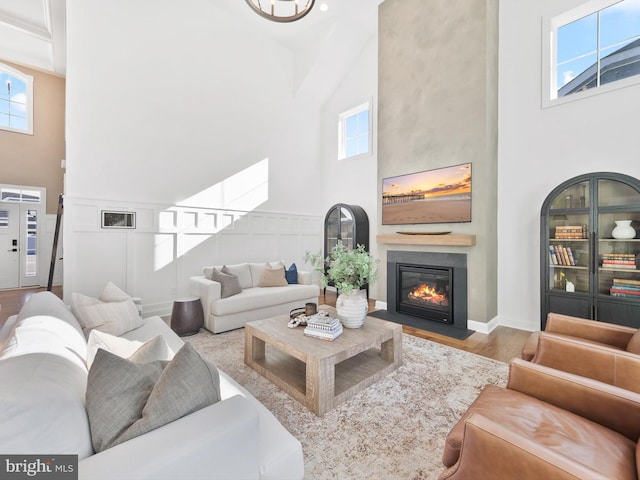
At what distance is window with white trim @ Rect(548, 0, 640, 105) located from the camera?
122 inches

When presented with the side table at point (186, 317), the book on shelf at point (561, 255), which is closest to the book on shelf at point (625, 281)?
the book on shelf at point (561, 255)

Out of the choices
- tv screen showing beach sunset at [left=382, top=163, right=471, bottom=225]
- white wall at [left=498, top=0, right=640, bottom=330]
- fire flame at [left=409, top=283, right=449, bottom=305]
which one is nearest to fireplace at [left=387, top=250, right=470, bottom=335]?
fire flame at [left=409, top=283, right=449, bottom=305]

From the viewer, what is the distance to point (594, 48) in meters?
3.33

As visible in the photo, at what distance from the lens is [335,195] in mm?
6309

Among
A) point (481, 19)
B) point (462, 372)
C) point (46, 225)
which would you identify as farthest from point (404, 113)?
point (46, 225)

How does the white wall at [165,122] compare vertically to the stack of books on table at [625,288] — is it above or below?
above

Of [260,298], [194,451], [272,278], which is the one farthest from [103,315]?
[272,278]

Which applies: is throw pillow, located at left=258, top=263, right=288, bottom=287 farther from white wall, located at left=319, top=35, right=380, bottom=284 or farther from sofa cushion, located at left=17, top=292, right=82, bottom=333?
sofa cushion, located at left=17, top=292, right=82, bottom=333

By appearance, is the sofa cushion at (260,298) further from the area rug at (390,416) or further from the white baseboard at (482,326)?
the white baseboard at (482,326)

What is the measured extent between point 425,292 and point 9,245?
8.20 meters

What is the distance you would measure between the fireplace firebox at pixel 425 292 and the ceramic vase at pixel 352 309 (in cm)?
196

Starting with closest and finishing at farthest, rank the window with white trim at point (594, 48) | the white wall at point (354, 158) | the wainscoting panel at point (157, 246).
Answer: the window with white trim at point (594, 48)
the wainscoting panel at point (157, 246)
the white wall at point (354, 158)

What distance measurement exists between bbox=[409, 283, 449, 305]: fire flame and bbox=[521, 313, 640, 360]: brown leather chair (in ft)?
5.84

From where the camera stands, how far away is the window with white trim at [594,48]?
10.2ft
